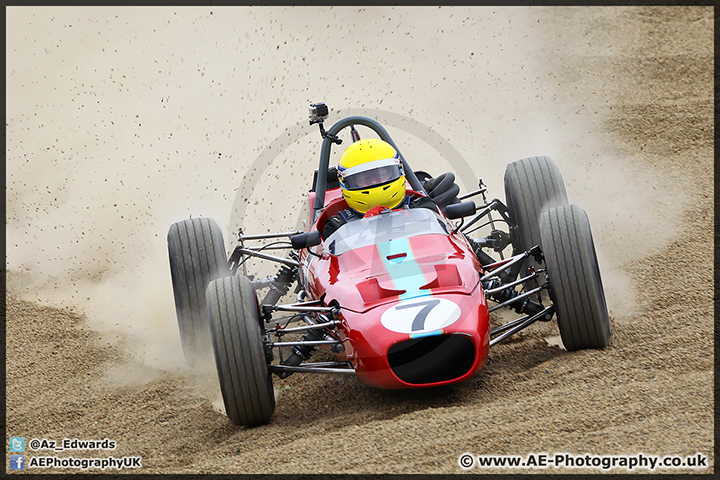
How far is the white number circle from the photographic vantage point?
5262 mm

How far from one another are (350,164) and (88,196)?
7.45 m

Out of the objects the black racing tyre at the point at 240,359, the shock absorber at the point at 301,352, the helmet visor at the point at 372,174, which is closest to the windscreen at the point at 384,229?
the helmet visor at the point at 372,174

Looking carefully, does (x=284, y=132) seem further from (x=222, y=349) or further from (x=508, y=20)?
(x=222, y=349)

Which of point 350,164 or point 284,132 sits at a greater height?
point 284,132

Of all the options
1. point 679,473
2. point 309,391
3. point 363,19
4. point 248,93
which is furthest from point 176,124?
point 679,473

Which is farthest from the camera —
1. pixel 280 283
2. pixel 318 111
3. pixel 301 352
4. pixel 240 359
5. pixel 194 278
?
pixel 280 283

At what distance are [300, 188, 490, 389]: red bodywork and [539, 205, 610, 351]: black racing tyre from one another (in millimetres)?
613

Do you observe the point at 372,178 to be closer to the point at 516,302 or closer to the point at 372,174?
the point at 372,174

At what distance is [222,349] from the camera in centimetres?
555

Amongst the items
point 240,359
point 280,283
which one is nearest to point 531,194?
point 280,283

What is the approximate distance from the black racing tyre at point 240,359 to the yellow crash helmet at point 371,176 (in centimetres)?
180

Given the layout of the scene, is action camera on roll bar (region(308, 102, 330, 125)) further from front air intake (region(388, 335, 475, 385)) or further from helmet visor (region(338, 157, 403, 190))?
front air intake (region(388, 335, 475, 385))

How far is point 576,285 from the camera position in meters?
5.86

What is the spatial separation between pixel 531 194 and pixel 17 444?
5277 mm
